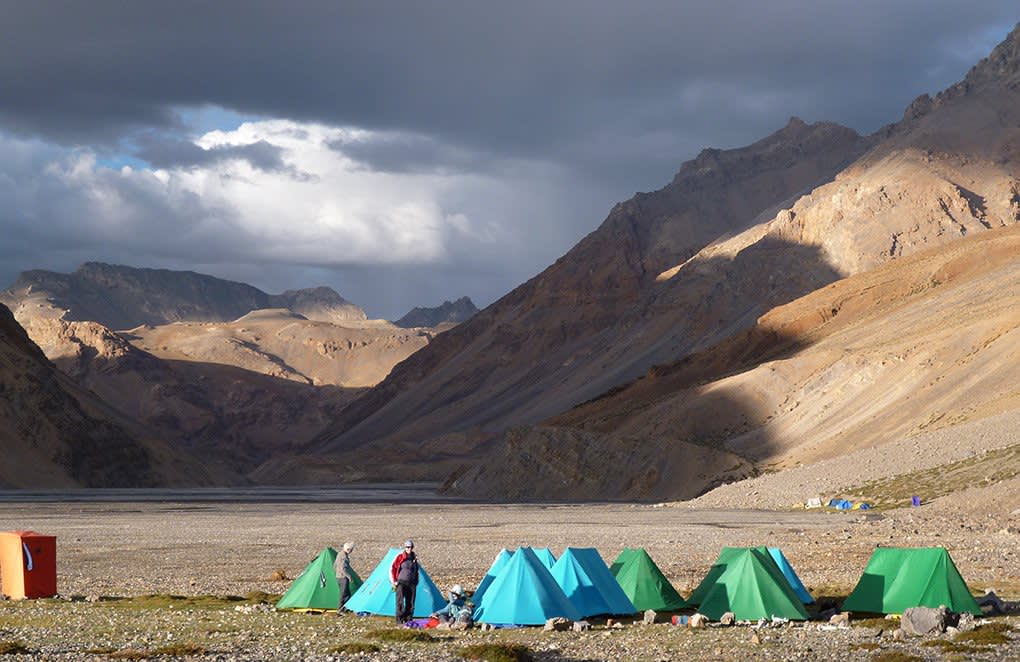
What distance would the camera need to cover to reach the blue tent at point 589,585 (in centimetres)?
2695

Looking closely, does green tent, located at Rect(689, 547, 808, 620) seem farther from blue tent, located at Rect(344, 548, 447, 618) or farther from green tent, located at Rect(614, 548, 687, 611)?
blue tent, located at Rect(344, 548, 447, 618)

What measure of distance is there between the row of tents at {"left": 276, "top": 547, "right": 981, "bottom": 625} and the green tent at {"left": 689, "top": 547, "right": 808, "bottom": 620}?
0.02m

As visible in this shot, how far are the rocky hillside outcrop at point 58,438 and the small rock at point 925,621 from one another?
307ft

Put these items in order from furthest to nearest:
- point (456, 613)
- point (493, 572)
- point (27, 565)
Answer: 1. point (27, 565)
2. point (493, 572)
3. point (456, 613)

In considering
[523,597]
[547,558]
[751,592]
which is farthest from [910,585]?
[523,597]

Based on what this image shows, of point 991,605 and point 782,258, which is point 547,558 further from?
point 782,258

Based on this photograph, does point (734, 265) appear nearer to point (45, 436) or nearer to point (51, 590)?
point (45, 436)

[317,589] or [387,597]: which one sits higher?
[317,589]

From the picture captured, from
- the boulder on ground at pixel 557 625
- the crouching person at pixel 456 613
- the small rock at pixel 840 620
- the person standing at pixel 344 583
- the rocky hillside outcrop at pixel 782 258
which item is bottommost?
the small rock at pixel 840 620

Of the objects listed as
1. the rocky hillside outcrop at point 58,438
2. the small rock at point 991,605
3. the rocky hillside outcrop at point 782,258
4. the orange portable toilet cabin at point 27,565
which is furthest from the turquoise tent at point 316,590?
the rocky hillside outcrop at point 782,258

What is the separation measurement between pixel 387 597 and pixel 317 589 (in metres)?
1.70

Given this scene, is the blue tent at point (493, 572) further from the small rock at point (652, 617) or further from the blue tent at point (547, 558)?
the small rock at point (652, 617)

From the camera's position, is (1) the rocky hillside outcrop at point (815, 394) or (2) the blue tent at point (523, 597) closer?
(2) the blue tent at point (523, 597)

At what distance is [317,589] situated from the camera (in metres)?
28.0
